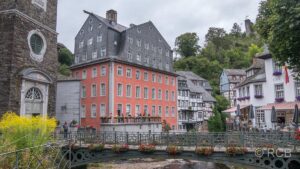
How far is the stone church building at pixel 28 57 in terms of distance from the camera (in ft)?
64.3

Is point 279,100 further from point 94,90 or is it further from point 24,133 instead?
point 94,90

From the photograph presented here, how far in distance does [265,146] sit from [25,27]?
17661 mm

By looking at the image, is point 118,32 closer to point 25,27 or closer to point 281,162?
point 25,27

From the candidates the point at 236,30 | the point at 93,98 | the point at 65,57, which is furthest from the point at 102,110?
the point at 236,30

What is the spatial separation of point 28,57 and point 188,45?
62.5 metres

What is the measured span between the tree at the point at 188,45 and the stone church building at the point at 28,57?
193 feet

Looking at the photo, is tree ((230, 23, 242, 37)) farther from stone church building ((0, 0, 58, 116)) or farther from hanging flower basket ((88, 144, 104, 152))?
hanging flower basket ((88, 144, 104, 152))

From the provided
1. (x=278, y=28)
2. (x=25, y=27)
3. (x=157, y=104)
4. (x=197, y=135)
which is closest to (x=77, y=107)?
(x=25, y=27)

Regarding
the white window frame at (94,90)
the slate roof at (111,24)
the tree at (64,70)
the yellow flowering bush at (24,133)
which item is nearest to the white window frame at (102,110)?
the white window frame at (94,90)

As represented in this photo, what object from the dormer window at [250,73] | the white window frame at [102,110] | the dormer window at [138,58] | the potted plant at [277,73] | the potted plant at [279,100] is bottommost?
the white window frame at [102,110]

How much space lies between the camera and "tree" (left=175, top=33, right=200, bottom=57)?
79938mm

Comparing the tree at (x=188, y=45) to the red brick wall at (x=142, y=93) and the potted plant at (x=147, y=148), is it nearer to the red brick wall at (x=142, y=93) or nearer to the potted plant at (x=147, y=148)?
the red brick wall at (x=142, y=93)

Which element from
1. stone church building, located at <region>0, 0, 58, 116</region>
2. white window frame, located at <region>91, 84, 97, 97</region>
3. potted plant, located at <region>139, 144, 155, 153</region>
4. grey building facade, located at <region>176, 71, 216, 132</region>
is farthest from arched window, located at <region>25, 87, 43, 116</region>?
grey building facade, located at <region>176, 71, 216, 132</region>

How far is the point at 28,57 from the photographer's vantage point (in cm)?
2111
